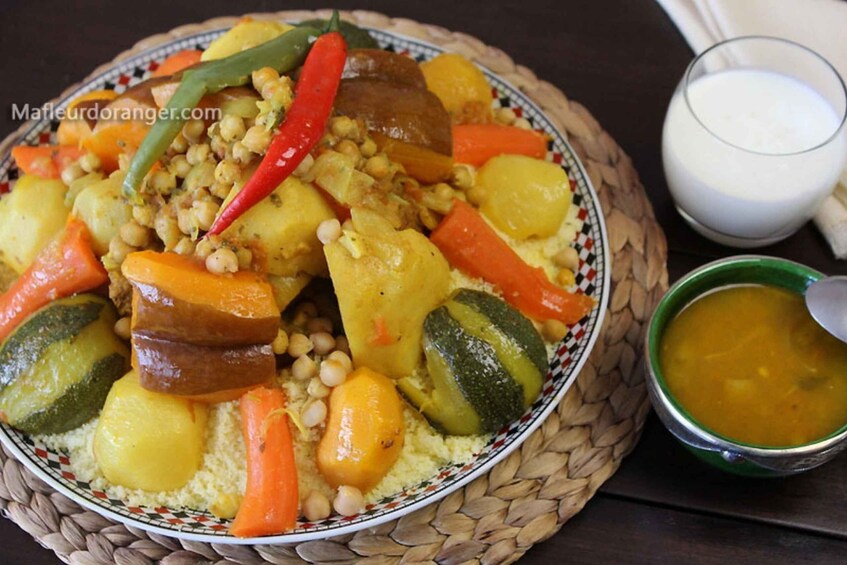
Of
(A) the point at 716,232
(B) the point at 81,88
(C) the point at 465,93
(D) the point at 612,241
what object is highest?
(B) the point at 81,88

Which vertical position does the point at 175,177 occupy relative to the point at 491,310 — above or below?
above

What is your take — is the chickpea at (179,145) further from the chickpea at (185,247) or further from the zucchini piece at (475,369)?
the zucchini piece at (475,369)

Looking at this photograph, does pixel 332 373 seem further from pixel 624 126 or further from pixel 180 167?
pixel 624 126

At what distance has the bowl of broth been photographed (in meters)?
2.48

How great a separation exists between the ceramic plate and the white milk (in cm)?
36

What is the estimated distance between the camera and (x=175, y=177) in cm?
271

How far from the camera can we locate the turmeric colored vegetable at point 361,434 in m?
2.47

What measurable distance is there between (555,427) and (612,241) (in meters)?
0.73

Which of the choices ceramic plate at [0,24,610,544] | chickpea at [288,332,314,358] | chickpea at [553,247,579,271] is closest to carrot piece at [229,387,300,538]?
ceramic plate at [0,24,610,544]

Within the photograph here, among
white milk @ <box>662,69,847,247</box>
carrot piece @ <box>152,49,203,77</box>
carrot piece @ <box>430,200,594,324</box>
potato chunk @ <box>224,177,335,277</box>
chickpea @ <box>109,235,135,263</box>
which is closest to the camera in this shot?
potato chunk @ <box>224,177,335,277</box>

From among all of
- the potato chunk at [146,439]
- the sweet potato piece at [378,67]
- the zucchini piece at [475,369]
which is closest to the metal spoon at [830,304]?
the zucchini piece at [475,369]

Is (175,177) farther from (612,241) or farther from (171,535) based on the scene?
(612,241)

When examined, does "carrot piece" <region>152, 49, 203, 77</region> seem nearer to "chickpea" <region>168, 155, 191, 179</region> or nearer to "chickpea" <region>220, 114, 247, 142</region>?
"chickpea" <region>168, 155, 191, 179</region>

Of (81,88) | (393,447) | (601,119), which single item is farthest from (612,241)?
(81,88)
